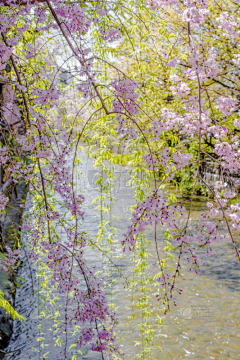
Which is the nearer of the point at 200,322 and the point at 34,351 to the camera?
the point at 34,351

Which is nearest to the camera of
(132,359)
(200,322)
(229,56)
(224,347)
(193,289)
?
(132,359)

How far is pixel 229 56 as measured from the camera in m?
6.54

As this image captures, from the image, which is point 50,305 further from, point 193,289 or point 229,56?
point 229,56

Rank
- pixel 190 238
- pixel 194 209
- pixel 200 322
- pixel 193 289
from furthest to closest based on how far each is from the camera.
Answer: pixel 194 209
pixel 193 289
pixel 200 322
pixel 190 238

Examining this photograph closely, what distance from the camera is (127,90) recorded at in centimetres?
147

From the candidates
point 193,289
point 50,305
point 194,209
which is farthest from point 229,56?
point 50,305

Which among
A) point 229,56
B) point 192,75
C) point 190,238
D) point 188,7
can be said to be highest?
point 229,56

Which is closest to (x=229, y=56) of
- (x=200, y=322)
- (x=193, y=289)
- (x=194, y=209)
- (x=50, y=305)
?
(x=194, y=209)

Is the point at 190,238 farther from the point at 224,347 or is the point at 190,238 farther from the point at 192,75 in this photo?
the point at 224,347

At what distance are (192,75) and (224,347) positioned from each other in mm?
2757

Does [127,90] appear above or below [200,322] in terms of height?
above

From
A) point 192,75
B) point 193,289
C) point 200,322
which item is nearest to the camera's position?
point 192,75

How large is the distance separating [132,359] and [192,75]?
2.52 m

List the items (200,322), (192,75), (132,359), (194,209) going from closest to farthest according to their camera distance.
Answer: (192,75), (132,359), (200,322), (194,209)
